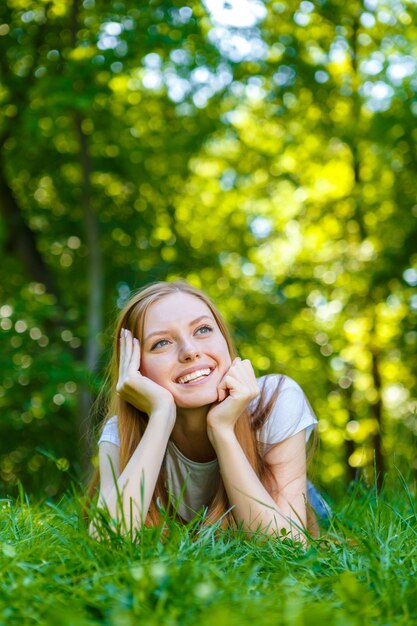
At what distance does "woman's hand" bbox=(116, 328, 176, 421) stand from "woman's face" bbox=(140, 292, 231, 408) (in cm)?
6

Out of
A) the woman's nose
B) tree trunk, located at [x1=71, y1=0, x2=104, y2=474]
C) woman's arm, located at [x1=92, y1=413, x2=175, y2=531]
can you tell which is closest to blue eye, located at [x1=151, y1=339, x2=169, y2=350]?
the woman's nose

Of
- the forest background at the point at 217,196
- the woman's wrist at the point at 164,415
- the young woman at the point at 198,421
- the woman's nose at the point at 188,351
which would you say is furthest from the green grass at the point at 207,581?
the forest background at the point at 217,196

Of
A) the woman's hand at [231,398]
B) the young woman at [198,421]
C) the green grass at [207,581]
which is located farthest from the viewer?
the woman's hand at [231,398]

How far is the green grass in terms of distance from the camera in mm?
1782

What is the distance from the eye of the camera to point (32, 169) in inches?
440

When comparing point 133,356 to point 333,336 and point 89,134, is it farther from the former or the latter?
point 333,336

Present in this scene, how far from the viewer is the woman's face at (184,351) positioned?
331 centimetres

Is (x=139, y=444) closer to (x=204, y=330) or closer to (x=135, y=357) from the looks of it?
(x=135, y=357)

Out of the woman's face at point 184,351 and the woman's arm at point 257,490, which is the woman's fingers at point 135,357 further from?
the woman's arm at point 257,490

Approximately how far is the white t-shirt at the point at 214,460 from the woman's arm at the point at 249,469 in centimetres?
5

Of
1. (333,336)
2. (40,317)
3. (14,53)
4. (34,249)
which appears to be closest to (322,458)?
(333,336)

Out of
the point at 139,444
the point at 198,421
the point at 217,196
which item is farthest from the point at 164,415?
the point at 217,196

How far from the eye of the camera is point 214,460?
3590 mm

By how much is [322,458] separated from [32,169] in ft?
25.3
